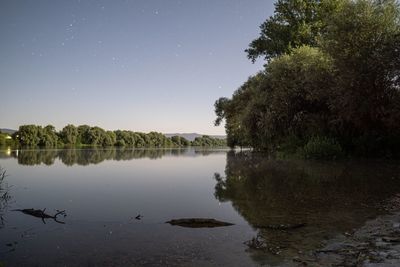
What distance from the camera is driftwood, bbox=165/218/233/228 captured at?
263 inches

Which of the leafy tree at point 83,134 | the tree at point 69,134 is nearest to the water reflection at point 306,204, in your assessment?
the tree at point 69,134

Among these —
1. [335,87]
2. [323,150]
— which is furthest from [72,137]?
[335,87]

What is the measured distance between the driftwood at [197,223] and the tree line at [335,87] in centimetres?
1695

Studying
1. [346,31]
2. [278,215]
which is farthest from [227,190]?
[346,31]

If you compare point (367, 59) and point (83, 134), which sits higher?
point (367, 59)

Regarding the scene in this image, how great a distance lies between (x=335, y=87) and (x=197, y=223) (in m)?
18.7

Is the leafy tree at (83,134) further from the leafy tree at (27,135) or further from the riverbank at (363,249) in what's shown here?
the riverbank at (363,249)

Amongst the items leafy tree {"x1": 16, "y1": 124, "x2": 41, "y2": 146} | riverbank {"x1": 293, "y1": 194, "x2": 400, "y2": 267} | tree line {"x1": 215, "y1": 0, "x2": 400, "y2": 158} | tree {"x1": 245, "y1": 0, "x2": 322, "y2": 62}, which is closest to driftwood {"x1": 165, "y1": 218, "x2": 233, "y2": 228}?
riverbank {"x1": 293, "y1": 194, "x2": 400, "y2": 267}

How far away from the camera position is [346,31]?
2192 centimetres

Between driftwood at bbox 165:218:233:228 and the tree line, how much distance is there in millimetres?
16952

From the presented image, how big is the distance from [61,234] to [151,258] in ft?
7.06

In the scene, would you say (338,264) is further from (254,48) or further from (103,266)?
(254,48)

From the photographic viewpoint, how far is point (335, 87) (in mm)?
22312

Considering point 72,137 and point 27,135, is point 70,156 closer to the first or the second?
point 27,135
